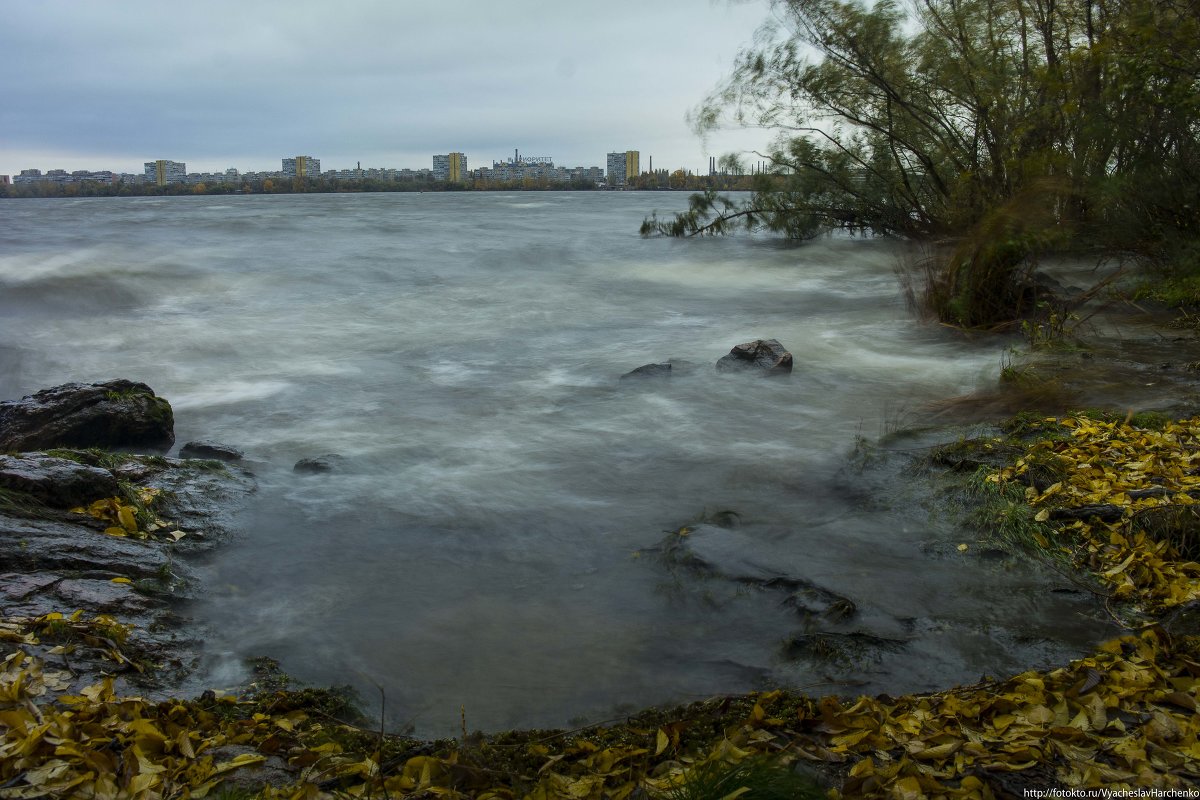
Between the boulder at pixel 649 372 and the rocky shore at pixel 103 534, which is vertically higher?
the boulder at pixel 649 372

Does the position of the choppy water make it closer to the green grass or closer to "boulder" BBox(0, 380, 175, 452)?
"boulder" BBox(0, 380, 175, 452)

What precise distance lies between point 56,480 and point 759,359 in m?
7.27

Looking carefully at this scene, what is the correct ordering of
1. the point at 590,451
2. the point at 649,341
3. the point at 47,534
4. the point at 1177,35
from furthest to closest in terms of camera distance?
1. the point at 649,341
2. the point at 1177,35
3. the point at 590,451
4. the point at 47,534

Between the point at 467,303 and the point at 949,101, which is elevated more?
the point at 949,101

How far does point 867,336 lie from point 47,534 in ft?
33.7

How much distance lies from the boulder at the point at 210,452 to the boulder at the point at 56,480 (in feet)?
5.40

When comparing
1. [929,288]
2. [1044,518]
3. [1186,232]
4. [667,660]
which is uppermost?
[1186,232]

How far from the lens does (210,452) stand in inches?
291

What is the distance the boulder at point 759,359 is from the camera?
1013 cm

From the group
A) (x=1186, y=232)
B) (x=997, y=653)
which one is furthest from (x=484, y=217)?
(x=997, y=653)

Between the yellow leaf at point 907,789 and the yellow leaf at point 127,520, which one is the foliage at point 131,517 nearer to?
the yellow leaf at point 127,520

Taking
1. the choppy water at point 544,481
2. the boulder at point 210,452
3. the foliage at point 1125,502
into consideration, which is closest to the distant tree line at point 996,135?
the choppy water at point 544,481

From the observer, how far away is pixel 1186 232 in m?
12.2

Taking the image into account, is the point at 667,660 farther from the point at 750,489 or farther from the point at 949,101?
the point at 949,101
